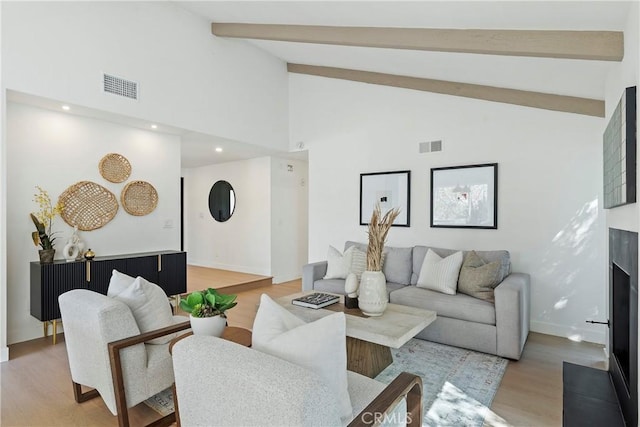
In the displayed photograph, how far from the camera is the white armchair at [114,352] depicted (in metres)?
1.82

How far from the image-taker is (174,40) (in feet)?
13.9

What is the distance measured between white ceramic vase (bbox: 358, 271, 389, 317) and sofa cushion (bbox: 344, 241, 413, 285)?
1.54 m

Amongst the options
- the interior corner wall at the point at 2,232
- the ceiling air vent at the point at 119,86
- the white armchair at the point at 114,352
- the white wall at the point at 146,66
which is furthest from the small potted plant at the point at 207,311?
the ceiling air vent at the point at 119,86

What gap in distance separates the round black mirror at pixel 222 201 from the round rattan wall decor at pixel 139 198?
2.38 m

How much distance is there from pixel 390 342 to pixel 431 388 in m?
0.64

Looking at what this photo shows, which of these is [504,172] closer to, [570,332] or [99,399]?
[570,332]

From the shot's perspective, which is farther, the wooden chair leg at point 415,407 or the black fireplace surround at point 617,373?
the black fireplace surround at point 617,373

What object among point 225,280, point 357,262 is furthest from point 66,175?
point 357,262

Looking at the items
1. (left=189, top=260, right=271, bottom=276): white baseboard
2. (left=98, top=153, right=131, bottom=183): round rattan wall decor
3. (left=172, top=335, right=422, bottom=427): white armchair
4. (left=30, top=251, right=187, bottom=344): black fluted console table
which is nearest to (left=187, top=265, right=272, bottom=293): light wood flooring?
(left=189, top=260, right=271, bottom=276): white baseboard

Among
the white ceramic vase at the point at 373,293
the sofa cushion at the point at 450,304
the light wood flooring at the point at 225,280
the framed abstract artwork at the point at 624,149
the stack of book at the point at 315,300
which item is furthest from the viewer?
the light wood flooring at the point at 225,280

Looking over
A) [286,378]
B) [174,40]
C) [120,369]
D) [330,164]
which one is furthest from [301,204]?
[286,378]

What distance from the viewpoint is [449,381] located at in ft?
8.34

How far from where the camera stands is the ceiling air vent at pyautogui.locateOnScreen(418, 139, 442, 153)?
440cm

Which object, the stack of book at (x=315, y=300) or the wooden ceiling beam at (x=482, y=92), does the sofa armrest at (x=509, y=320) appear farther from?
the wooden ceiling beam at (x=482, y=92)
